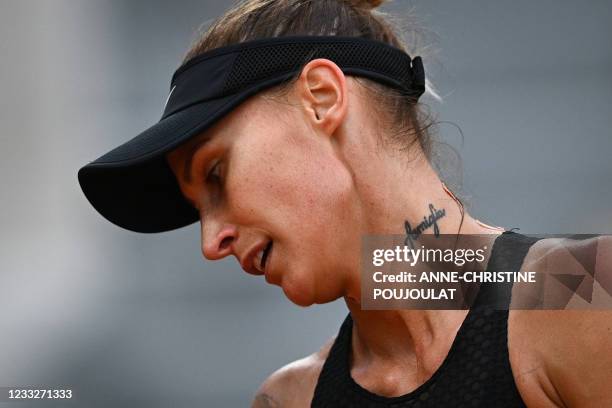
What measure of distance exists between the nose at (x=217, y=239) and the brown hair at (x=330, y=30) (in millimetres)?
246

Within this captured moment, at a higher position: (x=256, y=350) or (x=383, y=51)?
(x=383, y=51)

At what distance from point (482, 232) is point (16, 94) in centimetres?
283

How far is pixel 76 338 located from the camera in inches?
131

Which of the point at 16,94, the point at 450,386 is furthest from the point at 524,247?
the point at 16,94

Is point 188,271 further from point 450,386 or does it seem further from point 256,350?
point 450,386

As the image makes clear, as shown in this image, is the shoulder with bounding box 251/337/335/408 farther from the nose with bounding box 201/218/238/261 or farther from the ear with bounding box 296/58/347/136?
the ear with bounding box 296/58/347/136

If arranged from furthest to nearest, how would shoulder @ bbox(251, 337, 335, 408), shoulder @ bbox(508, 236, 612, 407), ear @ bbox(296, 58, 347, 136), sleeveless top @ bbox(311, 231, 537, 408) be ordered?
shoulder @ bbox(251, 337, 335, 408) < ear @ bbox(296, 58, 347, 136) < sleeveless top @ bbox(311, 231, 537, 408) < shoulder @ bbox(508, 236, 612, 407)

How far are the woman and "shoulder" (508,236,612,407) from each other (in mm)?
13

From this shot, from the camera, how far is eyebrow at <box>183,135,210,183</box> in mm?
1498

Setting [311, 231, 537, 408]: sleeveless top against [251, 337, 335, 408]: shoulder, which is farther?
[251, 337, 335, 408]: shoulder

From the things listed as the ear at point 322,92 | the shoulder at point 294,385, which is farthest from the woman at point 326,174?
the shoulder at point 294,385

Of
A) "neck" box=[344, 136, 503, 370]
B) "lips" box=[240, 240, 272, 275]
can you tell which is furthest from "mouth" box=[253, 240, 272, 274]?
"neck" box=[344, 136, 503, 370]

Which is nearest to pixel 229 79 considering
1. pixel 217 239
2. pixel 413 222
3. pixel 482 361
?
pixel 217 239

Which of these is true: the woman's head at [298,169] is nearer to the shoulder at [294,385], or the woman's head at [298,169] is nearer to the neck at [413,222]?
the neck at [413,222]
